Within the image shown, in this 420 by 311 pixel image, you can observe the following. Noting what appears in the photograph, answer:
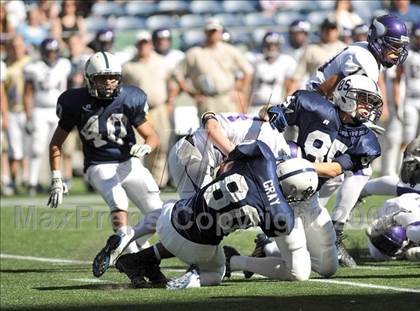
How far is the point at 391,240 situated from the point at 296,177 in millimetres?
1504

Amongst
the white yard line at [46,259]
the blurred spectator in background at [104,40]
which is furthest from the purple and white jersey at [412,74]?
the white yard line at [46,259]

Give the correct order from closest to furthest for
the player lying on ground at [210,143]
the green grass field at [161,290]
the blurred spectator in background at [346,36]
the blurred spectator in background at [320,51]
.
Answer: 1. the green grass field at [161,290]
2. the player lying on ground at [210,143]
3. the blurred spectator in background at [320,51]
4. the blurred spectator in background at [346,36]

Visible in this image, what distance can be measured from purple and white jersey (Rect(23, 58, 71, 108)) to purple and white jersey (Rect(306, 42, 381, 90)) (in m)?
5.92

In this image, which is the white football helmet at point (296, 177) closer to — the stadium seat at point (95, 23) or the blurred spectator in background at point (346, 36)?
the blurred spectator in background at point (346, 36)

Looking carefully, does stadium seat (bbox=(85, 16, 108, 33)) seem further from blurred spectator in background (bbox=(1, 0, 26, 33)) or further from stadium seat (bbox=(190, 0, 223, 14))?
blurred spectator in background (bbox=(1, 0, 26, 33))

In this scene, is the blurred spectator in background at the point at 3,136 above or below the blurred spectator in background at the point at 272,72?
below

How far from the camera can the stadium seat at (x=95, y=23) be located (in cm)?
1830

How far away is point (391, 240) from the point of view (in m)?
7.68

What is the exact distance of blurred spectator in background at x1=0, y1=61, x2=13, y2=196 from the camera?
13.5 meters

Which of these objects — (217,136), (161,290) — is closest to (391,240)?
(217,136)

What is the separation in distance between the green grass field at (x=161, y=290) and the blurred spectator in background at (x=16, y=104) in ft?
11.8

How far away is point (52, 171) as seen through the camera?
25.4ft

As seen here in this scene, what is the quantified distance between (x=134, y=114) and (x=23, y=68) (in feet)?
20.2

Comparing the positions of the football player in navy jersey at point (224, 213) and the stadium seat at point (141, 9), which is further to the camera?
the stadium seat at point (141, 9)
